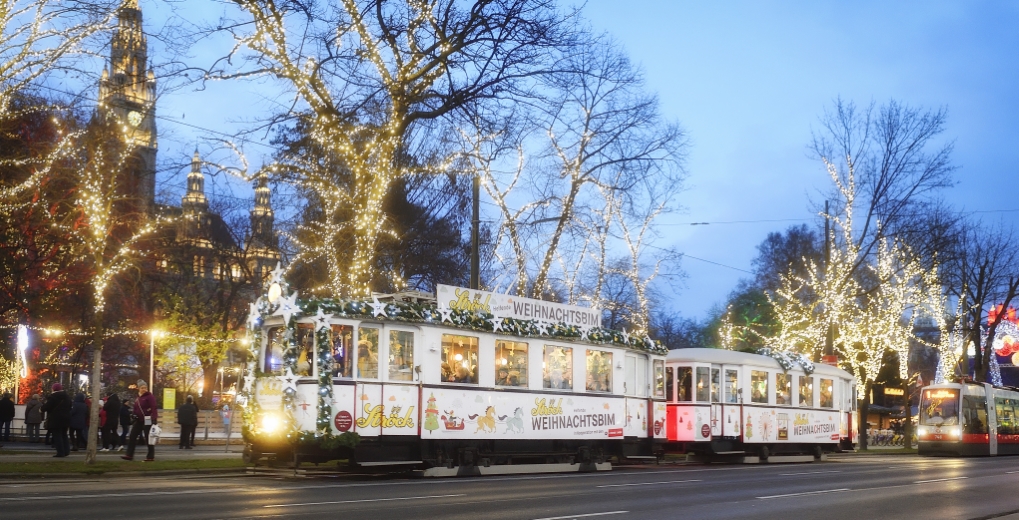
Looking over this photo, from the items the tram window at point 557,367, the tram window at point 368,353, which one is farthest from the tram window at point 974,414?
the tram window at point 368,353

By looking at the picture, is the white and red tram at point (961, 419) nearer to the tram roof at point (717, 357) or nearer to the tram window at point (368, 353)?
the tram roof at point (717, 357)

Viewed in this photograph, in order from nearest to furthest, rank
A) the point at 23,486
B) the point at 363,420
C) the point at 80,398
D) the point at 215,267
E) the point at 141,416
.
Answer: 1. the point at 23,486
2. the point at 363,420
3. the point at 141,416
4. the point at 80,398
5. the point at 215,267

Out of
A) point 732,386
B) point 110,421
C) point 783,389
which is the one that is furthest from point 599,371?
point 110,421

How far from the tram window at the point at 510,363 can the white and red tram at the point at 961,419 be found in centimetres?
2570

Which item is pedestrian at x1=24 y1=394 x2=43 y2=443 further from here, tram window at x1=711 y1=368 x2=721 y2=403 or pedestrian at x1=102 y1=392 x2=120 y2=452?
tram window at x1=711 y1=368 x2=721 y2=403

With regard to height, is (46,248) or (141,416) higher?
(46,248)

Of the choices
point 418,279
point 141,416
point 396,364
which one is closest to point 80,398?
point 141,416

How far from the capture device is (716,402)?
29.7 m

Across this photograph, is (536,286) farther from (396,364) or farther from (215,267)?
(215,267)

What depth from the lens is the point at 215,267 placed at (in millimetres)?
54969

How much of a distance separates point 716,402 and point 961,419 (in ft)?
56.9

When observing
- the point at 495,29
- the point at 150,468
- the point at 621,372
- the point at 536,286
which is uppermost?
the point at 495,29

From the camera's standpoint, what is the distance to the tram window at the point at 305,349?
19.5m

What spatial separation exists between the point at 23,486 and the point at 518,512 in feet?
26.4
